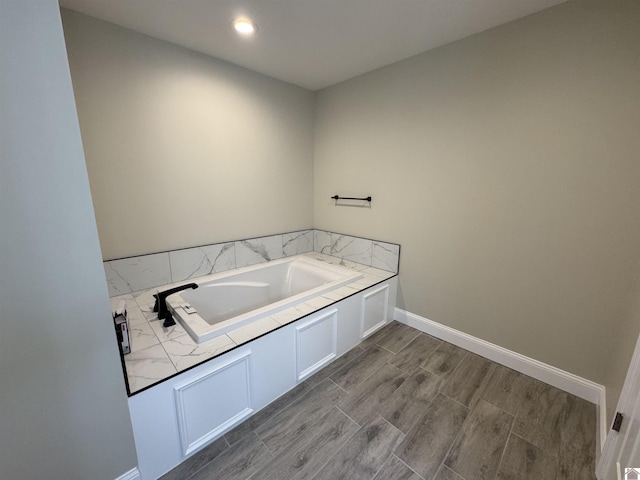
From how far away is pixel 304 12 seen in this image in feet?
4.96

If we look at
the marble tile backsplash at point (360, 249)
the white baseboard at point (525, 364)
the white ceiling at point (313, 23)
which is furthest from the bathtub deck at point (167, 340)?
the white ceiling at point (313, 23)

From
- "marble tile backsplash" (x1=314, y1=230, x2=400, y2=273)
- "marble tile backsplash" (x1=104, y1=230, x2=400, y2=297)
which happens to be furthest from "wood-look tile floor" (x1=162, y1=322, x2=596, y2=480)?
"marble tile backsplash" (x1=104, y1=230, x2=400, y2=297)

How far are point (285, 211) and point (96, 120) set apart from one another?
1.67m

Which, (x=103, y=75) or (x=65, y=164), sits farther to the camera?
(x=103, y=75)

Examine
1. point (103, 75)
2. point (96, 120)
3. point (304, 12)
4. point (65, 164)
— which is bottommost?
point (65, 164)

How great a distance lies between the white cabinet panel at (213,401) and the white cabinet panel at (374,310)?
1.08 meters

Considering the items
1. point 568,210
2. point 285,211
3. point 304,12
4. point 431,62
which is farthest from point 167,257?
point 568,210

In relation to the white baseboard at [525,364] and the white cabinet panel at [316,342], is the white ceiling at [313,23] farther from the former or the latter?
the white baseboard at [525,364]

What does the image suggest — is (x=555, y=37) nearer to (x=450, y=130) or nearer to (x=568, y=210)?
(x=450, y=130)

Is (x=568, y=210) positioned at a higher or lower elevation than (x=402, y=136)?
lower

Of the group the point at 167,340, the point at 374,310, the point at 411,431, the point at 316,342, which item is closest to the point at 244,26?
the point at 167,340

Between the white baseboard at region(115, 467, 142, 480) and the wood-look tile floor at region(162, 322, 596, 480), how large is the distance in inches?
5.3

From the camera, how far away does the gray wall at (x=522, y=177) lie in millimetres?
1386

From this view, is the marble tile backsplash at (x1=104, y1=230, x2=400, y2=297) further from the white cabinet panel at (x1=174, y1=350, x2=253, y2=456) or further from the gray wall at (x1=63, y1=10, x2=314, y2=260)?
the white cabinet panel at (x1=174, y1=350, x2=253, y2=456)
